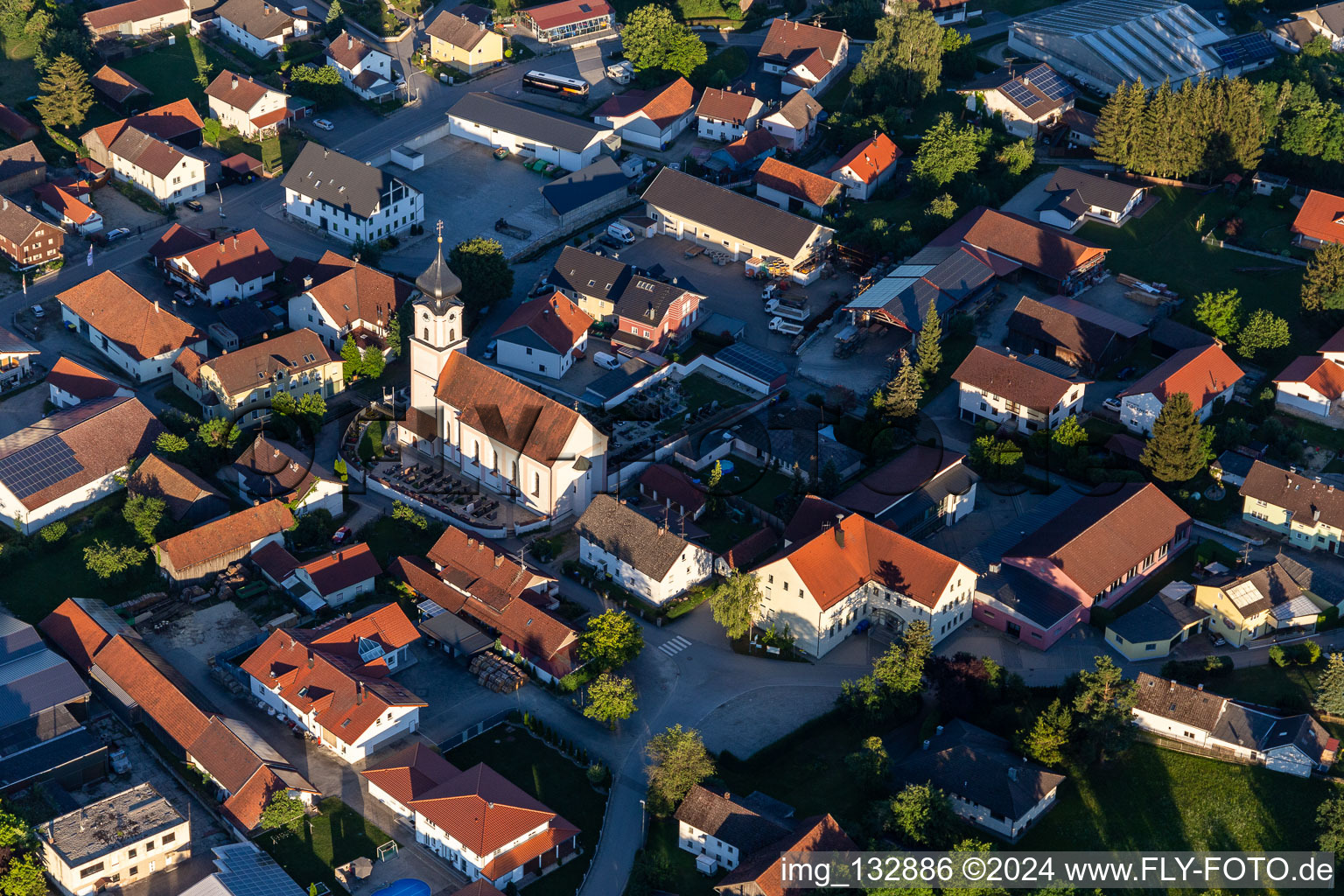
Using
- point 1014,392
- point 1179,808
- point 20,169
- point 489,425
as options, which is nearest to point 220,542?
point 489,425

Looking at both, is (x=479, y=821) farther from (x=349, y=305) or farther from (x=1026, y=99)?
(x=1026, y=99)

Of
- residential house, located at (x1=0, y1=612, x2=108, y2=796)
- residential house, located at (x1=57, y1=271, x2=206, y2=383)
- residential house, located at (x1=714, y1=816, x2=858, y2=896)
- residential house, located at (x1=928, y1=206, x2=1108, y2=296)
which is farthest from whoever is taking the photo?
residential house, located at (x1=928, y1=206, x2=1108, y2=296)

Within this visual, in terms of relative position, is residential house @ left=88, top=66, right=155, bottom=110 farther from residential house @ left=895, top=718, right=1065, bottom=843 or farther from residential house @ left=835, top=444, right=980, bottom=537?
residential house @ left=895, top=718, right=1065, bottom=843

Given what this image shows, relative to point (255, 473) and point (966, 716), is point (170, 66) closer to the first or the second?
point (255, 473)

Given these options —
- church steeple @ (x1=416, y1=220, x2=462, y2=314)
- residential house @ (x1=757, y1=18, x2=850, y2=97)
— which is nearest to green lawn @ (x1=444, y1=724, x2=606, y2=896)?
church steeple @ (x1=416, y1=220, x2=462, y2=314)

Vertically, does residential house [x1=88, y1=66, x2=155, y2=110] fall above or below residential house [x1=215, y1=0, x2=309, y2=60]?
below

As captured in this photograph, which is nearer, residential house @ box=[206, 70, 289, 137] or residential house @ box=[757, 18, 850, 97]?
residential house @ box=[206, 70, 289, 137]

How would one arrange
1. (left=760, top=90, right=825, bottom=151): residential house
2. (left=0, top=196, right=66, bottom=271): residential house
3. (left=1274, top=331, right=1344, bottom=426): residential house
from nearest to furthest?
(left=1274, top=331, right=1344, bottom=426): residential house
(left=0, top=196, right=66, bottom=271): residential house
(left=760, top=90, right=825, bottom=151): residential house

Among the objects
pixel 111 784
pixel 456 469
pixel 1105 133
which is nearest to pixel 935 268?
pixel 1105 133
